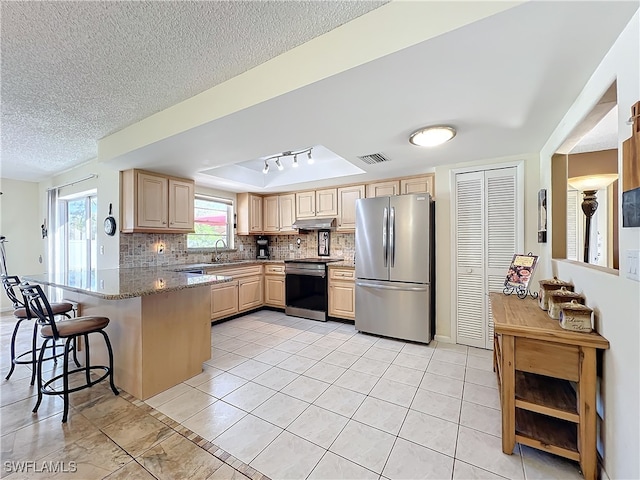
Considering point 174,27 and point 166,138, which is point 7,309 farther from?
point 174,27

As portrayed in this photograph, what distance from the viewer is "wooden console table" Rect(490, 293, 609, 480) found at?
4.62ft

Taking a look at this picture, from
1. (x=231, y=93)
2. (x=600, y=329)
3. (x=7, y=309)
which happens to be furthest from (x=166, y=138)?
(x=7, y=309)

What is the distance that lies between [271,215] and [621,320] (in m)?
4.78

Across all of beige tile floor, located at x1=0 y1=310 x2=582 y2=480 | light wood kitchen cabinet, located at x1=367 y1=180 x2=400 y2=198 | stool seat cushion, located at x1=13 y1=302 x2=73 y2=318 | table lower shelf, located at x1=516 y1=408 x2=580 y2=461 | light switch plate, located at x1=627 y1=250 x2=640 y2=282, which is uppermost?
light wood kitchen cabinet, located at x1=367 y1=180 x2=400 y2=198

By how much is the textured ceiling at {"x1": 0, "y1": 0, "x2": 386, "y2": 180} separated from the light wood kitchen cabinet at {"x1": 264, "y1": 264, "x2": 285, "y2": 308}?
306cm

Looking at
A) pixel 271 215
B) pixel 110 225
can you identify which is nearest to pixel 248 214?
pixel 271 215

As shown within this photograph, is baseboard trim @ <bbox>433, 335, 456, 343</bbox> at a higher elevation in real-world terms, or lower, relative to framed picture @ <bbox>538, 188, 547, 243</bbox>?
lower

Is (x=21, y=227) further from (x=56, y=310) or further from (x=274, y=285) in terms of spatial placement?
(x=274, y=285)

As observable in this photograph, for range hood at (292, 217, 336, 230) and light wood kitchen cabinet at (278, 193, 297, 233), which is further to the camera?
light wood kitchen cabinet at (278, 193, 297, 233)

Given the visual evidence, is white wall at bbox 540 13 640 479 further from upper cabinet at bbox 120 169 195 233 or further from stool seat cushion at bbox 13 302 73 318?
upper cabinet at bbox 120 169 195 233

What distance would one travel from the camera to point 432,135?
89.4 inches

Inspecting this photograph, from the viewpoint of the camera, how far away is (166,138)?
8.09 ft

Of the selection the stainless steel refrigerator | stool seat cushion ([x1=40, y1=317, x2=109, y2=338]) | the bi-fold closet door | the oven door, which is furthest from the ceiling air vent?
stool seat cushion ([x1=40, y1=317, x2=109, y2=338])

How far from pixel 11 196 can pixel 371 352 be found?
669 cm
